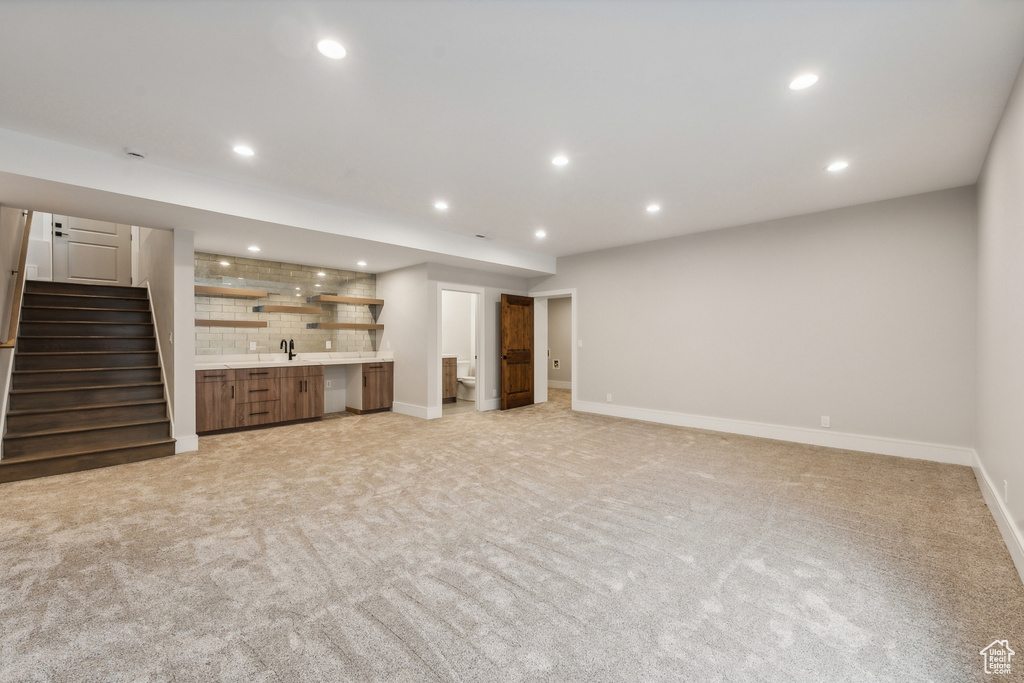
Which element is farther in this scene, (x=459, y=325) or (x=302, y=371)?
(x=459, y=325)

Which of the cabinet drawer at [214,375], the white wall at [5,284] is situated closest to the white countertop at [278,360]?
the cabinet drawer at [214,375]

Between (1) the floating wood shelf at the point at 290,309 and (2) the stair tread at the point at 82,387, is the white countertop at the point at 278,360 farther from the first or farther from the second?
(1) the floating wood shelf at the point at 290,309

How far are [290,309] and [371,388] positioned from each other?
170 centimetres

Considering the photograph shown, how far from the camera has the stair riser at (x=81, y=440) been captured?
3.87 m

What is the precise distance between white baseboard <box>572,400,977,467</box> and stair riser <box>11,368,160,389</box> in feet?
20.1

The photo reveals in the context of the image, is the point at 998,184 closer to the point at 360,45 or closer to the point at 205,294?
the point at 360,45

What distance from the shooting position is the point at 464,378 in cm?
822

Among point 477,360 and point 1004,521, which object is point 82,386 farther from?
point 1004,521

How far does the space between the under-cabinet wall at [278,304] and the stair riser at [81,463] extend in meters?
1.91

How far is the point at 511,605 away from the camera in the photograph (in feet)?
6.36

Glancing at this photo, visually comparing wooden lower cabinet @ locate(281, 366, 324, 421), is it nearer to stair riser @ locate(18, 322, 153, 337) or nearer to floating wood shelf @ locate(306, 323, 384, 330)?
floating wood shelf @ locate(306, 323, 384, 330)

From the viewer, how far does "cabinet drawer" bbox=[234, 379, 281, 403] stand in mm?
5566

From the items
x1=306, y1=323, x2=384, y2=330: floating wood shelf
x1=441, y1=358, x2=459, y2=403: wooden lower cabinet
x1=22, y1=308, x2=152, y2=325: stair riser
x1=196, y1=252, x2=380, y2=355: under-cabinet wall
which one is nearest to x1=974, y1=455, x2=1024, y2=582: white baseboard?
x1=441, y1=358, x2=459, y2=403: wooden lower cabinet

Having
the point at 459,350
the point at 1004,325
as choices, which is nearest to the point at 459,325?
the point at 459,350
